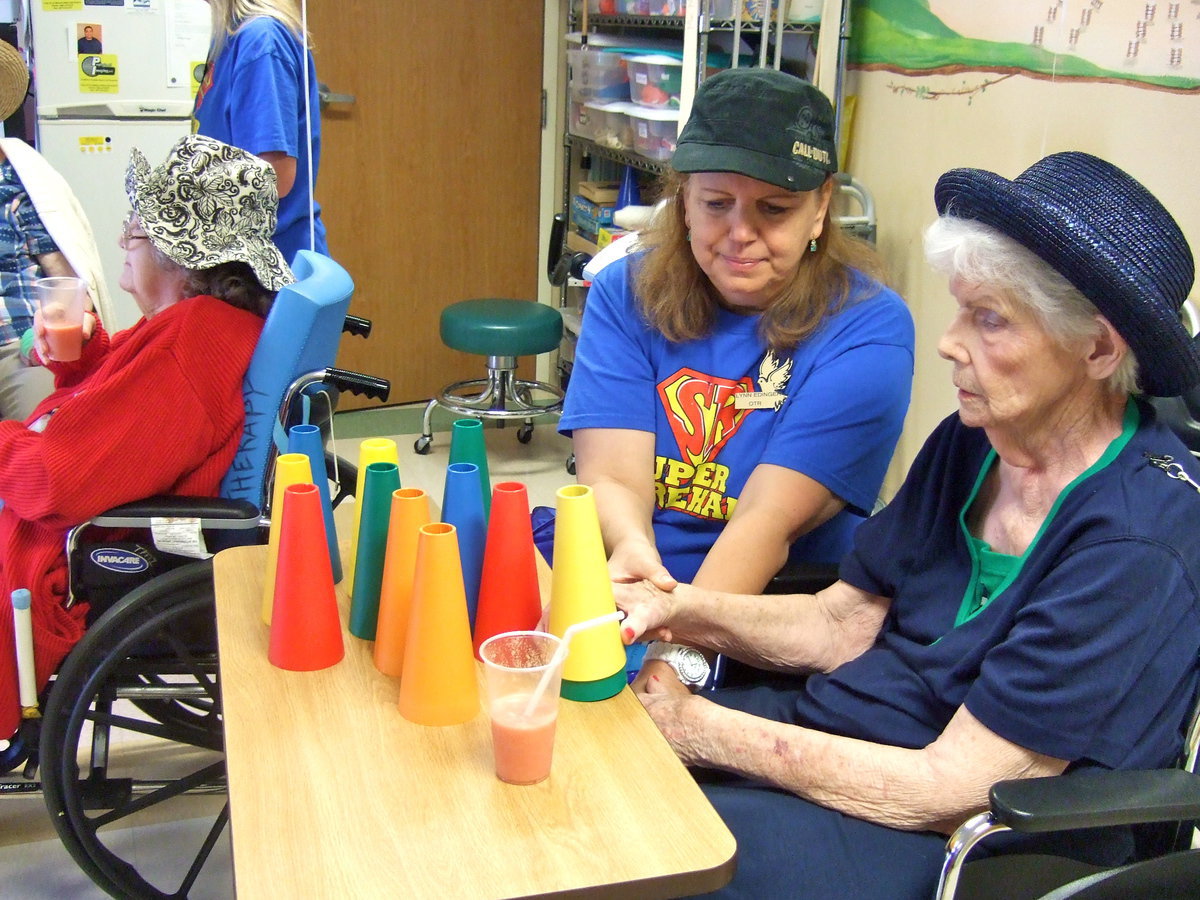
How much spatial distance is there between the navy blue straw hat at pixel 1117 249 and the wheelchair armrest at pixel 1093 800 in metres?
0.40

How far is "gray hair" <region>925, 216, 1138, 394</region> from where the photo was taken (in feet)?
3.82

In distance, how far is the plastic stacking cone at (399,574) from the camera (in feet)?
3.96

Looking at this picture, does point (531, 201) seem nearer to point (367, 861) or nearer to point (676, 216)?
point (676, 216)

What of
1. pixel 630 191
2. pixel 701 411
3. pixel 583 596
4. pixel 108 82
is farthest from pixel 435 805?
pixel 108 82

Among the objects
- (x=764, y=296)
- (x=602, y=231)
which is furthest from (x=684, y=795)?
(x=602, y=231)

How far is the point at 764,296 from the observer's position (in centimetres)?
179

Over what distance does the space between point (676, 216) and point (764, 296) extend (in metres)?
0.21

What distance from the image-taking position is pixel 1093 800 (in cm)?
104

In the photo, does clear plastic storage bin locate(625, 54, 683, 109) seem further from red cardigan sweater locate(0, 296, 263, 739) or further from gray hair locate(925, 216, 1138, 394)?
gray hair locate(925, 216, 1138, 394)

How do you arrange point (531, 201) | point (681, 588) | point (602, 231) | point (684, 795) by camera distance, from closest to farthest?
point (684, 795) < point (681, 588) < point (602, 231) < point (531, 201)

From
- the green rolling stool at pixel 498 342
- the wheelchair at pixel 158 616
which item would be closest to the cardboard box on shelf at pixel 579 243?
the green rolling stool at pixel 498 342

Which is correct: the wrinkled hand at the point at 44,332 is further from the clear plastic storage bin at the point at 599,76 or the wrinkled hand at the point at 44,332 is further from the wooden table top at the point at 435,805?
the clear plastic storage bin at the point at 599,76

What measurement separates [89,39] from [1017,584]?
146 inches

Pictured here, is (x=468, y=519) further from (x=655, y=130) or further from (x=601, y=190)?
(x=601, y=190)
